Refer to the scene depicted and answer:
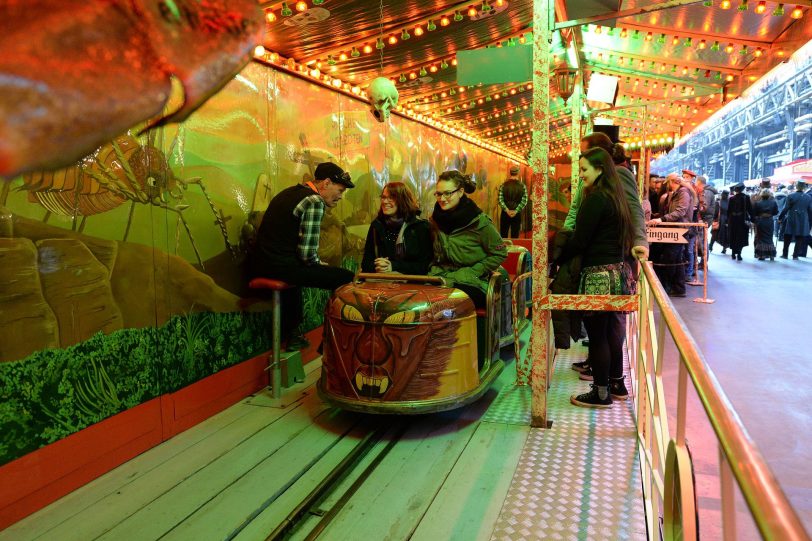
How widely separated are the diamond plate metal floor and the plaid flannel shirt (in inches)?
64.9

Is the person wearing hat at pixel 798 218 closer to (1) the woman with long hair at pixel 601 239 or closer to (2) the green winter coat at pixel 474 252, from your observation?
(1) the woman with long hair at pixel 601 239

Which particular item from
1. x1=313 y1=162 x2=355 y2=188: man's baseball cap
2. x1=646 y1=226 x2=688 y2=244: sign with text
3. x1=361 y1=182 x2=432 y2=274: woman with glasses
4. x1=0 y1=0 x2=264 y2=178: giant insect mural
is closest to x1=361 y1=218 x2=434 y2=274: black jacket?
x1=361 y1=182 x2=432 y2=274: woman with glasses

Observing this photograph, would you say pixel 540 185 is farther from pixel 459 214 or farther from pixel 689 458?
pixel 689 458

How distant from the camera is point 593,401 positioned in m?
3.92

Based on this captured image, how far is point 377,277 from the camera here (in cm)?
382

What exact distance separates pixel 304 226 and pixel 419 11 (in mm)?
1889

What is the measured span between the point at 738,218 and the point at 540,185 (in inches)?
464

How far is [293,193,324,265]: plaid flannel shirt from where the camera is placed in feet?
13.2

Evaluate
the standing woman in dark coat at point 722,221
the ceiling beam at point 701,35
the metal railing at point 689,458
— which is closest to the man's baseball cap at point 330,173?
the metal railing at point 689,458

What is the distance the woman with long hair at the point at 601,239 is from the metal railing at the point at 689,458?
309mm

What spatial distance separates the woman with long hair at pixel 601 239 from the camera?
363 centimetres

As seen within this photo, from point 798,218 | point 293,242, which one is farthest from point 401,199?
point 798,218

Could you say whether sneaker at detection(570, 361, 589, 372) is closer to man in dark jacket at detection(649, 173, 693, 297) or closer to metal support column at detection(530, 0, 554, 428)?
metal support column at detection(530, 0, 554, 428)

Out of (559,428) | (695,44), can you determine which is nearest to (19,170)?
(559,428)
